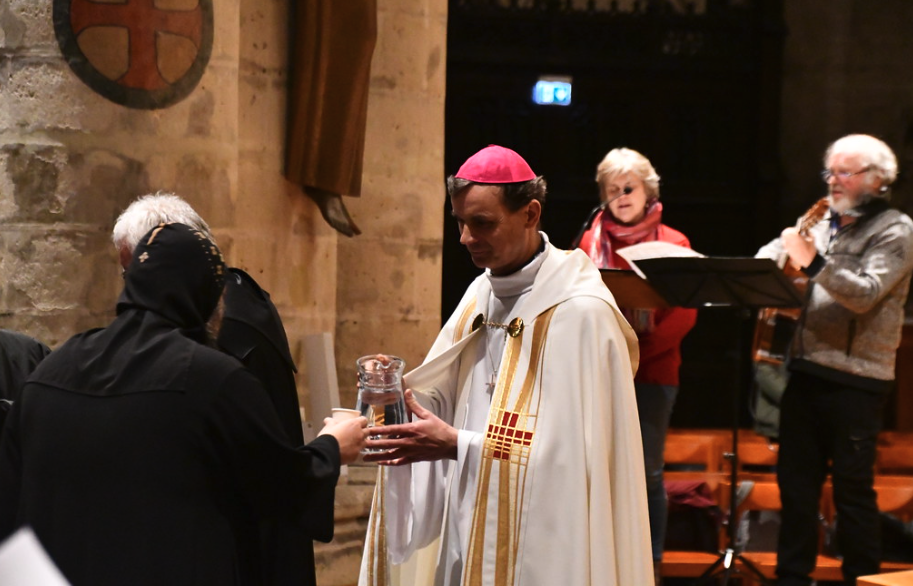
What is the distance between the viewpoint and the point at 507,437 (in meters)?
3.10

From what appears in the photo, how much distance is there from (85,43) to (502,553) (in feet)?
8.39

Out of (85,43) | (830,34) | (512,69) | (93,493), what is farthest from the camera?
(830,34)

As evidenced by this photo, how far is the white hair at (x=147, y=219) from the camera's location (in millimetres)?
3324

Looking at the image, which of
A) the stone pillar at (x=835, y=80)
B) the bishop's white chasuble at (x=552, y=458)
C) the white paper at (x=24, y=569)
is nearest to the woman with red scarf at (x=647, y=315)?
the bishop's white chasuble at (x=552, y=458)

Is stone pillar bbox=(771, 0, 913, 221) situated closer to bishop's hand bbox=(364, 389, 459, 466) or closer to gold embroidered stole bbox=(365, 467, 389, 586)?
gold embroidered stole bbox=(365, 467, 389, 586)

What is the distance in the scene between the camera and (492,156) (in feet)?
10.4

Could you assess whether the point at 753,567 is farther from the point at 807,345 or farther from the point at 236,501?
the point at 236,501

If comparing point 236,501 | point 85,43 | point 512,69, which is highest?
→ point 512,69

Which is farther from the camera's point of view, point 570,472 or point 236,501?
point 570,472

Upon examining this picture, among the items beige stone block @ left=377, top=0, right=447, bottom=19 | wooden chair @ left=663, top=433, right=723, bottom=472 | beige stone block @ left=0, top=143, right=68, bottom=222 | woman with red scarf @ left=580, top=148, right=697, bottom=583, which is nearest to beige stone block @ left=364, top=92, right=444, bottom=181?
beige stone block @ left=377, top=0, right=447, bottom=19

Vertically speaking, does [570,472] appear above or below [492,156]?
below

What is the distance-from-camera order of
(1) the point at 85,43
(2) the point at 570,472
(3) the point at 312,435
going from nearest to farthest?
(2) the point at 570,472, (1) the point at 85,43, (3) the point at 312,435

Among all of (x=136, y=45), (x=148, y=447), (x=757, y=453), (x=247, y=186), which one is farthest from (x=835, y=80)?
(x=148, y=447)

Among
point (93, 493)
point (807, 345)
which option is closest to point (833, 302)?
point (807, 345)
